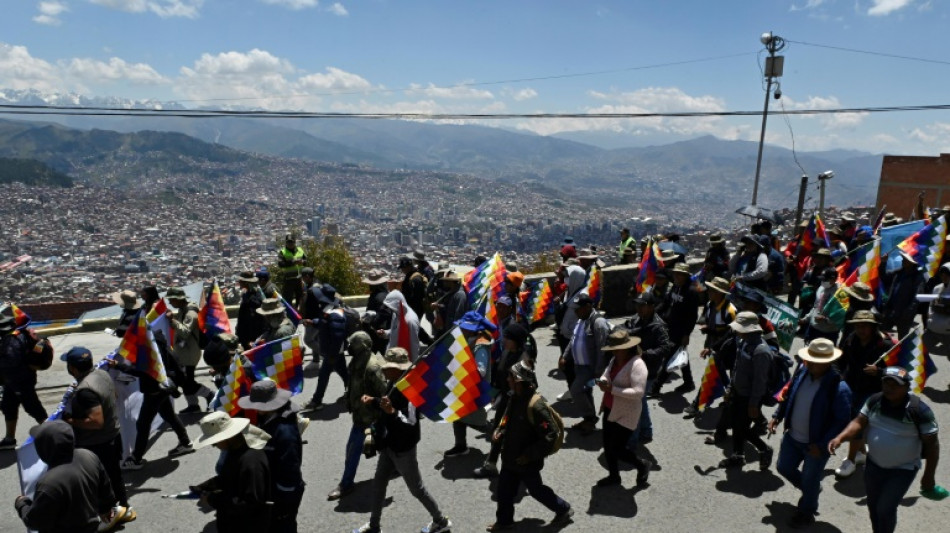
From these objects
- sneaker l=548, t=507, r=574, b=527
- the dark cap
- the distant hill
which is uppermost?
the dark cap

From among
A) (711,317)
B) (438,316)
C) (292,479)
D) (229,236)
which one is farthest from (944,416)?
(229,236)

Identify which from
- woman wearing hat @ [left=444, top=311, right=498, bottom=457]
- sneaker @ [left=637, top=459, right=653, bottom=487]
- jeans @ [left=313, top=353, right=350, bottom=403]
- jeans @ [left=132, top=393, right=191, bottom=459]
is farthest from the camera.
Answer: jeans @ [left=313, top=353, right=350, bottom=403]

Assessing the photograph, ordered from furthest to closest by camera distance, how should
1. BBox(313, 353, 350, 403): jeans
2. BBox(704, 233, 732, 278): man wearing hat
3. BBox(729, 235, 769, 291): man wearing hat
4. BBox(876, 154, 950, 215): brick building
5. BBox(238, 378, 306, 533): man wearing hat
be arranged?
BBox(876, 154, 950, 215): brick building, BBox(704, 233, 732, 278): man wearing hat, BBox(729, 235, 769, 291): man wearing hat, BBox(313, 353, 350, 403): jeans, BBox(238, 378, 306, 533): man wearing hat

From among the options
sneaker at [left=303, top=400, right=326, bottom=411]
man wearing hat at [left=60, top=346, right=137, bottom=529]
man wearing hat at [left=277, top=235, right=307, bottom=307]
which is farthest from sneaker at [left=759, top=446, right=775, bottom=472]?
man wearing hat at [left=277, top=235, right=307, bottom=307]

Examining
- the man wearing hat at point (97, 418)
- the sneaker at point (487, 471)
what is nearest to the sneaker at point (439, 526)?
the sneaker at point (487, 471)

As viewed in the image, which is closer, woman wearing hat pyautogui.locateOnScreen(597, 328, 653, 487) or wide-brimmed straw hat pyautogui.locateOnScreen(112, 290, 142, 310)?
woman wearing hat pyautogui.locateOnScreen(597, 328, 653, 487)

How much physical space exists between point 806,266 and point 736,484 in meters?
6.83

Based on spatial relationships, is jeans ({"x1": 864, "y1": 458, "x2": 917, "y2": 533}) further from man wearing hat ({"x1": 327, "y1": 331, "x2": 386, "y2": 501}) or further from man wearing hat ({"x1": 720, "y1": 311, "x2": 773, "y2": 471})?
man wearing hat ({"x1": 327, "y1": 331, "x2": 386, "y2": 501})

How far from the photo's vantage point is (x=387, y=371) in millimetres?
5227

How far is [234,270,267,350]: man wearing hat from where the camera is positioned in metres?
8.49

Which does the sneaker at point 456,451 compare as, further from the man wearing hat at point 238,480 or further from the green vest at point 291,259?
the green vest at point 291,259

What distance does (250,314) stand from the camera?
8.53 metres

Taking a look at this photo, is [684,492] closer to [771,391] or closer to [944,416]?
[771,391]

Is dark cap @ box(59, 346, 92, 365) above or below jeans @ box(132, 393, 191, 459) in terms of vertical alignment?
above
